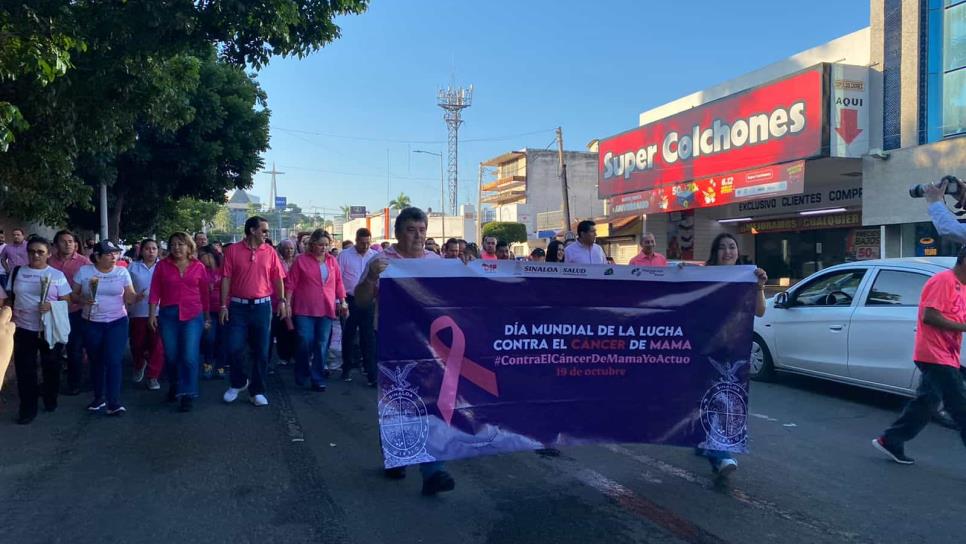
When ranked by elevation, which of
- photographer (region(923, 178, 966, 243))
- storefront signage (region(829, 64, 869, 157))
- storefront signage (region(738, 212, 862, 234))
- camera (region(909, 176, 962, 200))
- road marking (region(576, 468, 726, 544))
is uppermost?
storefront signage (region(829, 64, 869, 157))

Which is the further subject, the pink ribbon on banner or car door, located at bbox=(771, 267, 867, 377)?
car door, located at bbox=(771, 267, 867, 377)

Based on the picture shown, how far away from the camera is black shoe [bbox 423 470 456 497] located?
4402 millimetres

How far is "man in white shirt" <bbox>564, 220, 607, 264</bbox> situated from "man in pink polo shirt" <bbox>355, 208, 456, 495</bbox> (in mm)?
3835

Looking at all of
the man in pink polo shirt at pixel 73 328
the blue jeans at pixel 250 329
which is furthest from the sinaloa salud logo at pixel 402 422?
the man in pink polo shirt at pixel 73 328

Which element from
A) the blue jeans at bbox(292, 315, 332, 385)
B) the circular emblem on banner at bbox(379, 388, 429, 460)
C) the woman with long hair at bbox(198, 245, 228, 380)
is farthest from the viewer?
the woman with long hair at bbox(198, 245, 228, 380)

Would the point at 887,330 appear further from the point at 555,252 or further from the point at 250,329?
A: the point at 250,329

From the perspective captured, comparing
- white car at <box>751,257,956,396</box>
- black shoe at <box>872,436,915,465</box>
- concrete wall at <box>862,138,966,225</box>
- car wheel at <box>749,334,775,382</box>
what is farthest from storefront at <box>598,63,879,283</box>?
black shoe at <box>872,436,915,465</box>

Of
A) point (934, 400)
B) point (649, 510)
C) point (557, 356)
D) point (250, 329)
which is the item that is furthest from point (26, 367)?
point (934, 400)

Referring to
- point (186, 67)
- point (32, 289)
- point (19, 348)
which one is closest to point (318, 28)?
point (186, 67)

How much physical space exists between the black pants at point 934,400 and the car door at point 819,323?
91.6 inches

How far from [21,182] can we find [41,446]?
5.29m

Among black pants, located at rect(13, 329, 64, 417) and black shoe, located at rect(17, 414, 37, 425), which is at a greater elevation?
black pants, located at rect(13, 329, 64, 417)

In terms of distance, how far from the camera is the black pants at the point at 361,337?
8309mm

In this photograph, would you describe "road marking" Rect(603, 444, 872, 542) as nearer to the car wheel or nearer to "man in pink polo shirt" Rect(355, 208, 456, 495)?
"man in pink polo shirt" Rect(355, 208, 456, 495)
